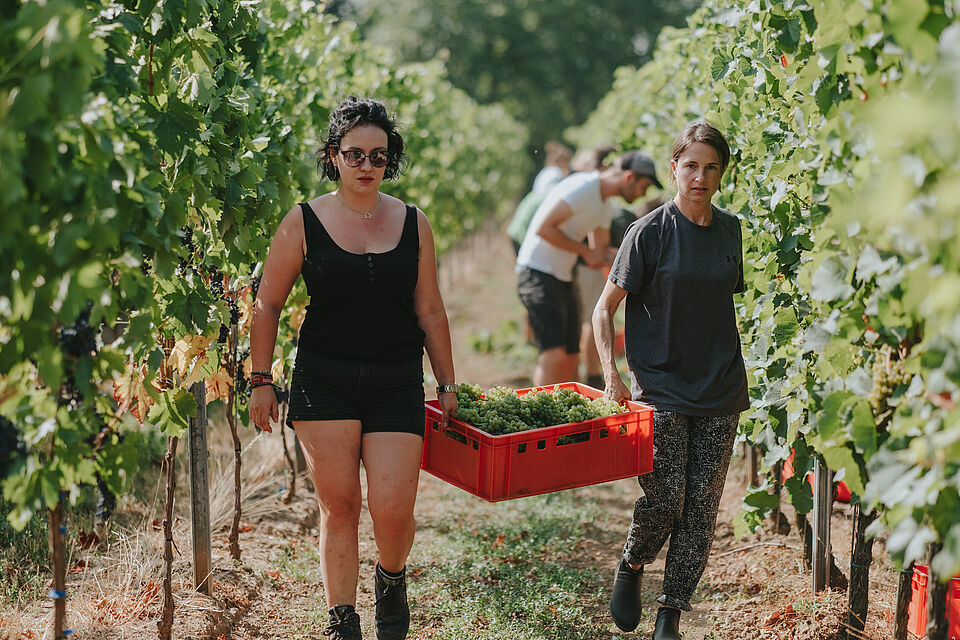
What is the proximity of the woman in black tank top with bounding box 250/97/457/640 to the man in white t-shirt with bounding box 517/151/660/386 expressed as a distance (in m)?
2.75

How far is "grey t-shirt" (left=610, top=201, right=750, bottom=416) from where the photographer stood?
350 centimetres

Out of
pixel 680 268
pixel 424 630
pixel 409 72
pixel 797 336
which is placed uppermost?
pixel 409 72

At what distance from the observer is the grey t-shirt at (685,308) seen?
350 centimetres

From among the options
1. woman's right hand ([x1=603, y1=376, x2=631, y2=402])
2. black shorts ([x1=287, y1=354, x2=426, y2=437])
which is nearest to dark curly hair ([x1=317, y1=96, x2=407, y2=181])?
black shorts ([x1=287, y1=354, x2=426, y2=437])

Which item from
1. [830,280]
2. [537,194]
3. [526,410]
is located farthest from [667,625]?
[537,194]

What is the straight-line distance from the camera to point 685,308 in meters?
3.50

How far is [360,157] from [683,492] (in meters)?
1.68

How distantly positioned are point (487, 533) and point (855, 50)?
329 cm

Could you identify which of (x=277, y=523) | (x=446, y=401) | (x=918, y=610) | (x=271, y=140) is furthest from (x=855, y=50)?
(x=277, y=523)

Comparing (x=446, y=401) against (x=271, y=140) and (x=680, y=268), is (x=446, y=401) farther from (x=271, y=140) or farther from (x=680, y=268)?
(x=271, y=140)

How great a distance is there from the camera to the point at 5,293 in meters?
2.09

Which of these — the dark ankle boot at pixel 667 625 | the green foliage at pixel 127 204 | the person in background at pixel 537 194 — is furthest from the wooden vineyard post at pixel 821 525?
the person in background at pixel 537 194

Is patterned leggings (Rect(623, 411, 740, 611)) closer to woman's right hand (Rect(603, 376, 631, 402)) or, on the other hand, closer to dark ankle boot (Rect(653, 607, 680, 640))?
dark ankle boot (Rect(653, 607, 680, 640))

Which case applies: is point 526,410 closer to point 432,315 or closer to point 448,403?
point 448,403
